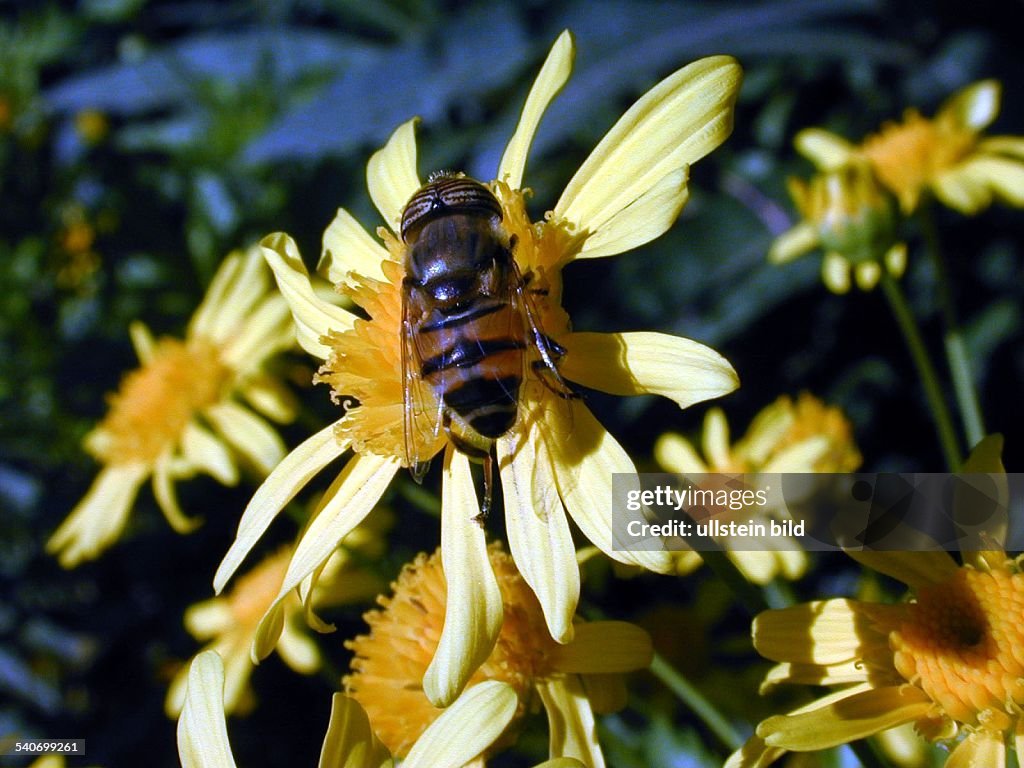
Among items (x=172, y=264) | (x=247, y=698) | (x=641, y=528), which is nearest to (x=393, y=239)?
(x=641, y=528)

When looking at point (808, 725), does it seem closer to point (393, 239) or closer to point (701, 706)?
point (701, 706)

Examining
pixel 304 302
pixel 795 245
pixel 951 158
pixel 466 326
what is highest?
pixel 951 158

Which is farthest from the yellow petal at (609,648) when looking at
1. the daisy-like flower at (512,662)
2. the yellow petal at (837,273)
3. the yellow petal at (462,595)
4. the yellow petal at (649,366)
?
the yellow petal at (837,273)

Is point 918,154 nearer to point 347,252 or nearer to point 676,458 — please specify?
point 676,458

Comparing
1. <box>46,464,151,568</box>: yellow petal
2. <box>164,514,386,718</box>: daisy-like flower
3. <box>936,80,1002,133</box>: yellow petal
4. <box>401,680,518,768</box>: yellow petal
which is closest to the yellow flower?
<box>46,464,151,568</box>: yellow petal

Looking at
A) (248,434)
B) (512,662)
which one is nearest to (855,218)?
(512,662)

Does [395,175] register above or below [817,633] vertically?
above

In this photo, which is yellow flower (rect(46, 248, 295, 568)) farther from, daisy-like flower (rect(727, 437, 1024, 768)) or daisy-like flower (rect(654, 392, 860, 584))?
daisy-like flower (rect(727, 437, 1024, 768))
